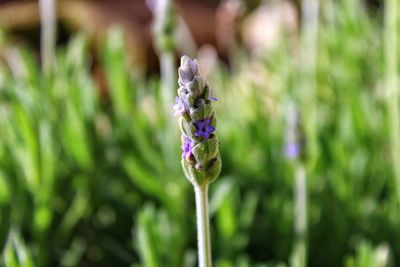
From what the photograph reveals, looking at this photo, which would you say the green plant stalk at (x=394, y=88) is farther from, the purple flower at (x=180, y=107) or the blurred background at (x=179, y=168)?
the purple flower at (x=180, y=107)

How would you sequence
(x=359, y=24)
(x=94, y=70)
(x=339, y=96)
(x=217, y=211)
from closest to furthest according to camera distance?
(x=217, y=211), (x=339, y=96), (x=359, y=24), (x=94, y=70)

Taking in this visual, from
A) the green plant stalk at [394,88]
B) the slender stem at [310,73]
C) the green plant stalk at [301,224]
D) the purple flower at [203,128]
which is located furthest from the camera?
the slender stem at [310,73]

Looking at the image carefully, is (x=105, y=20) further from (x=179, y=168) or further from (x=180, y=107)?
(x=180, y=107)

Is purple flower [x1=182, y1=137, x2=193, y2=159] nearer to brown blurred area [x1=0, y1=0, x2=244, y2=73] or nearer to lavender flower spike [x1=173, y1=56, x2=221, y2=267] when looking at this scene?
lavender flower spike [x1=173, y1=56, x2=221, y2=267]

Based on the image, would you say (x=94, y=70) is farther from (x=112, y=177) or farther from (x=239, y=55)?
(x=112, y=177)

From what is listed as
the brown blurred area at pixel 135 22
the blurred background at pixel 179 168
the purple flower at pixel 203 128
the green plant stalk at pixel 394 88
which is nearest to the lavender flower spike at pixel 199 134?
the purple flower at pixel 203 128

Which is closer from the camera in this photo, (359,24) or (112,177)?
(112,177)

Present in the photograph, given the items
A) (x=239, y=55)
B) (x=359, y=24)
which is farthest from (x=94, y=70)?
(x=359, y=24)

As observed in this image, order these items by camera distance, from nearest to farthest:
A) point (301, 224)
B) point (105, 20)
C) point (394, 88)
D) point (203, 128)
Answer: point (203, 128)
point (301, 224)
point (394, 88)
point (105, 20)

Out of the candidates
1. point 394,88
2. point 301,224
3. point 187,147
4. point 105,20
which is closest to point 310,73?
point 394,88
